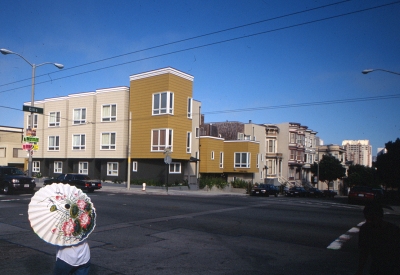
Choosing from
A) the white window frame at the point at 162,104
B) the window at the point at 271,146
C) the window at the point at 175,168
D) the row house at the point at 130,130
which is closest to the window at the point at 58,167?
the row house at the point at 130,130

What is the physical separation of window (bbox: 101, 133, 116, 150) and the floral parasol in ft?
115

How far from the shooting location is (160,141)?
114ft

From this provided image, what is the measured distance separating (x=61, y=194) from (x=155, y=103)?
31.5 m

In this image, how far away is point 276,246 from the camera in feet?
32.1

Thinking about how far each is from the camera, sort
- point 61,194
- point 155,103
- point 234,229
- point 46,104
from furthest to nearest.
A: 1. point 46,104
2. point 155,103
3. point 234,229
4. point 61,194

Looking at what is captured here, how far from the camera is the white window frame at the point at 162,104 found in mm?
34072

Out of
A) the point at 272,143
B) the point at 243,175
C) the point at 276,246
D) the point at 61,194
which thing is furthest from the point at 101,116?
the point at 61,194

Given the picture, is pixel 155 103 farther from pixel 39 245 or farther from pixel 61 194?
pixel 61 194

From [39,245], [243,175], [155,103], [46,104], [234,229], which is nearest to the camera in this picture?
[39,245]

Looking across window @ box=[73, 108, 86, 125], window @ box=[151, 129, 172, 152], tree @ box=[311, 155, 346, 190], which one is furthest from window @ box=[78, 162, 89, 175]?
tree @ box=[311, 155, 346, 190]

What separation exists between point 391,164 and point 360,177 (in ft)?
108

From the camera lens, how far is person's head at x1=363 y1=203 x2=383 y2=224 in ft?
15.7

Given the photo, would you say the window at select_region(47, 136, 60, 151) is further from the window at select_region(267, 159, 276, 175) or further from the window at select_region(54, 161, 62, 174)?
the window at select_region(267, 159, 276, 175)

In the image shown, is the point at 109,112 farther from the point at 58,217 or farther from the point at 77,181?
the point at 58,217
